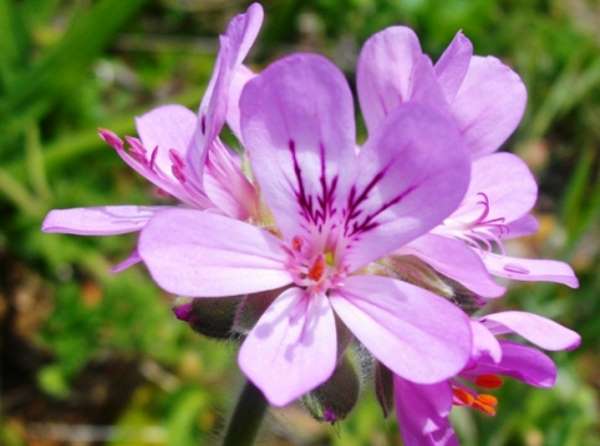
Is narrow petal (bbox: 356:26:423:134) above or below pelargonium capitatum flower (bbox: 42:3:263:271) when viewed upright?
above

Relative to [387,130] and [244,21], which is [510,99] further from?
[244,21]

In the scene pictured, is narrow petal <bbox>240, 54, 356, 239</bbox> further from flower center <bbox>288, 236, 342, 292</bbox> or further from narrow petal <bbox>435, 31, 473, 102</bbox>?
narrow petal <bbox>435, 31, 473, 102</bbox>

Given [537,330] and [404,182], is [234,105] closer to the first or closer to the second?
[404,182]

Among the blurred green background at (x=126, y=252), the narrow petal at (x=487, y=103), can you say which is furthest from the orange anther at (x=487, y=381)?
the blurred green background at (x=126, y=252)

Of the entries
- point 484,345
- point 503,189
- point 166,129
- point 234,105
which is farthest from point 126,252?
point 484,345

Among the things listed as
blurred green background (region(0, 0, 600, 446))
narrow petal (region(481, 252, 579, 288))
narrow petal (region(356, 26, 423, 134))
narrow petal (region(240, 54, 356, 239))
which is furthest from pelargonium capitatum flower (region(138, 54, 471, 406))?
blurred green background (region(0, 0, 600, 446))

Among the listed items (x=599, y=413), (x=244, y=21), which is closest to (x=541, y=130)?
(x=599, y=413)

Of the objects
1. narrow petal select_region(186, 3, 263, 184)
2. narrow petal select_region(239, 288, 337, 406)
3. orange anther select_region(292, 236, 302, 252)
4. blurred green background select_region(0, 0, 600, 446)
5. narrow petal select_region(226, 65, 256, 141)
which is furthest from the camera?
blurred green background select_region(0, 0, 600, 446)
